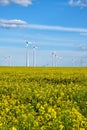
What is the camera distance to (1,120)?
1185 centimetres

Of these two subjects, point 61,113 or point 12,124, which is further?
point 61,113

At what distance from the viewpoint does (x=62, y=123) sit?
11.7 meters

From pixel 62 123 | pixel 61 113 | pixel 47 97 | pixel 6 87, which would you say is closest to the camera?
pixel 62 123

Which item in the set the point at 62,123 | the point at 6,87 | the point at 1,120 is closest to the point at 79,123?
the point at 62,123

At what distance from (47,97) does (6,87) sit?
4.99m

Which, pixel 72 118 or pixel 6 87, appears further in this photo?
pixel 6 87

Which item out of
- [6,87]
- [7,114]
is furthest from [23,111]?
[6,87]

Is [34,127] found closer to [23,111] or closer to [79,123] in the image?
[79,123]

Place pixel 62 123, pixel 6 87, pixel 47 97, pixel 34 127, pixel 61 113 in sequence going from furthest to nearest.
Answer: pixel 6 87, pixel 47 97, pixel 61 113, pixel 62 123, pixel 34 127

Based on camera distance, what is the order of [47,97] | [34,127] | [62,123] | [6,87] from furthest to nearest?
[6,87], [47,97], [62,123], [34,127]

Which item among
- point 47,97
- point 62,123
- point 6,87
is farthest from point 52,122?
point 6,87

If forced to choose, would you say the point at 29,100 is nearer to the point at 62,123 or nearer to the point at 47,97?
the point at 47,97

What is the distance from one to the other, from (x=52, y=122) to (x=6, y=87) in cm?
1231

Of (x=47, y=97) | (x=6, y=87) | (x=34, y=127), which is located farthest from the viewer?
(x=6, y=87)
